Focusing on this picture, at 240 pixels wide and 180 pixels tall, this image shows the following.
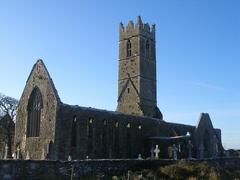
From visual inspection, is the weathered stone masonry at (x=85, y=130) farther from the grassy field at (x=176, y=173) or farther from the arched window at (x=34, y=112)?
the grassy field at (x=176, y=173)

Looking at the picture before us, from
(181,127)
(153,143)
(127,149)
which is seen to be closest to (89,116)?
(127,149)

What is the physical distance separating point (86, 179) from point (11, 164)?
154 inches

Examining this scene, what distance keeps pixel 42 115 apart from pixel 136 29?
24446 mm

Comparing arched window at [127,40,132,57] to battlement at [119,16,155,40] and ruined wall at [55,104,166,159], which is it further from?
ruined wall at [55,104,166,159]

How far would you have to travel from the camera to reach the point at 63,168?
19.2 metres

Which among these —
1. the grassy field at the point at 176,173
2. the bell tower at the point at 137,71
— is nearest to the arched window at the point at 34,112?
the bell tower at the point at 137,71

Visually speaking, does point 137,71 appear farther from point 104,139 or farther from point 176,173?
point 176,173

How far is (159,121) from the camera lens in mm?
47188

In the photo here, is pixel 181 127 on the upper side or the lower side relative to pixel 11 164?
upper

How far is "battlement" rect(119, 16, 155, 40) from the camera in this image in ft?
189

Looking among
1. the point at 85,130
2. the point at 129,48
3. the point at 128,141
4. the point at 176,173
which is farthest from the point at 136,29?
the point at 176,173

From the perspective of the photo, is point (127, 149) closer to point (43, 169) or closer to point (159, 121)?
point (159, 121)

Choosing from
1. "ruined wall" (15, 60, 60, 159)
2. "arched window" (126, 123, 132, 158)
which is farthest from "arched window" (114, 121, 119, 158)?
"ruined wall" (15, 60, 60, 159)

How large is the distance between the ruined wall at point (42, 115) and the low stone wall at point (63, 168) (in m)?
15.1
